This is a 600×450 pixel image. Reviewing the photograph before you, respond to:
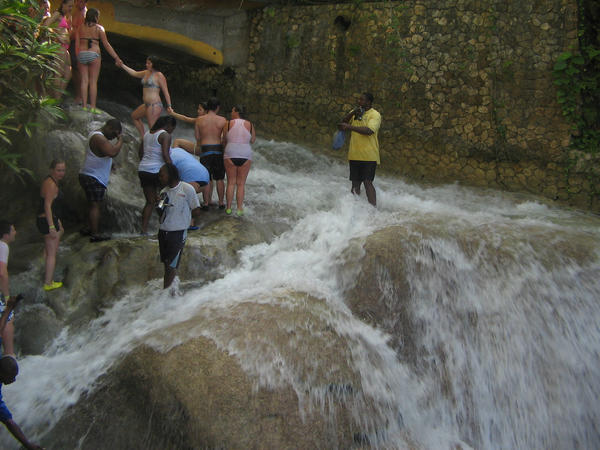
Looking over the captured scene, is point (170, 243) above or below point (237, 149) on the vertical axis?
below

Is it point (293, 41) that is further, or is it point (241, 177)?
point (293, 41)

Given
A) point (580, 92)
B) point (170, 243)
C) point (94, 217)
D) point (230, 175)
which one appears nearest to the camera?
point (170, 243)

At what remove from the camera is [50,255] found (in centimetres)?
504

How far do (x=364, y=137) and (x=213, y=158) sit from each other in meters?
2.04

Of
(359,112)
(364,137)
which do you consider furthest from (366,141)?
(359,112)

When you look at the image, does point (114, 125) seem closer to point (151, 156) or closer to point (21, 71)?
point (151, 156)

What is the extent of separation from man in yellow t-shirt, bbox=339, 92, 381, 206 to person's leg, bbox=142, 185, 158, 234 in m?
2.50

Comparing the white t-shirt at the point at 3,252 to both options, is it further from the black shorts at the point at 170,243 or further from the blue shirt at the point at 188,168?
the blue shirt at the point at 188,168

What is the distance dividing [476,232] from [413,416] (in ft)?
7.68

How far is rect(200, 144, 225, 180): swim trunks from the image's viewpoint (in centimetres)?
647

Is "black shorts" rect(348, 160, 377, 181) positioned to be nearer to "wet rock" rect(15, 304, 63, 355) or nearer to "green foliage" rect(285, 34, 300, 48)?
"wet rock" rect(15, 304, 63, 355)

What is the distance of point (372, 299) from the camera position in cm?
482

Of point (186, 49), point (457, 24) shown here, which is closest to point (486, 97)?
point (457, 24)

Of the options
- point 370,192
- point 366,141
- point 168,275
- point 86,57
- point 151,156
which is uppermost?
point 86,57
